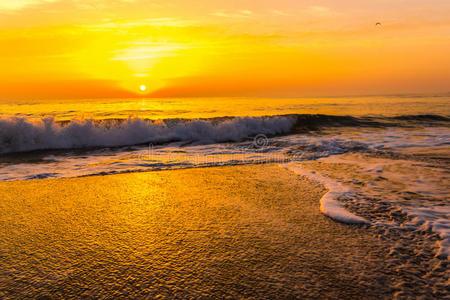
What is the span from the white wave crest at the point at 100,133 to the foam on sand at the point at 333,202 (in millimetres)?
8789

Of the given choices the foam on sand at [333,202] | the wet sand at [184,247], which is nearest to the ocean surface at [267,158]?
the foam on sand at [333,202]

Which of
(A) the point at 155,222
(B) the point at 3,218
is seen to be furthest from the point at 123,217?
(B) the point at 3,218

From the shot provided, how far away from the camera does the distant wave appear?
13555mm

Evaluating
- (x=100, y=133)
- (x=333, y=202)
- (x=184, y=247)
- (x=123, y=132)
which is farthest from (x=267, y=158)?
(x=100, y=133)

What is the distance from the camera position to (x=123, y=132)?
15.5m

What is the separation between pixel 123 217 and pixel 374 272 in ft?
9.93

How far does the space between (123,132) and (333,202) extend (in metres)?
12.2

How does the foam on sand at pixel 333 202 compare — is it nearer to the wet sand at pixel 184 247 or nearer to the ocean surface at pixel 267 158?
the ocean surface at pixel 267 158

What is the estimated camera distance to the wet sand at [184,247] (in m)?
2.76

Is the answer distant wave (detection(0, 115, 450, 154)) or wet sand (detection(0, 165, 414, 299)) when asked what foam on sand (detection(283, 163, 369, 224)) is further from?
distant wave (detection(0, 115, 450, 154))

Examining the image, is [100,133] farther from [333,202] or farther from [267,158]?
[333,202]

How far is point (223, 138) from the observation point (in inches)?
646

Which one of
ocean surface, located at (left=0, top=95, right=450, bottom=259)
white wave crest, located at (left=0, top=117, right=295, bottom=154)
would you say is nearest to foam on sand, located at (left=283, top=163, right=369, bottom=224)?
ocean surface, located at (left=0, top=95, right=450, bottom=259)

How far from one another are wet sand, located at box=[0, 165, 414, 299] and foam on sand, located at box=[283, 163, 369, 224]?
13cm
